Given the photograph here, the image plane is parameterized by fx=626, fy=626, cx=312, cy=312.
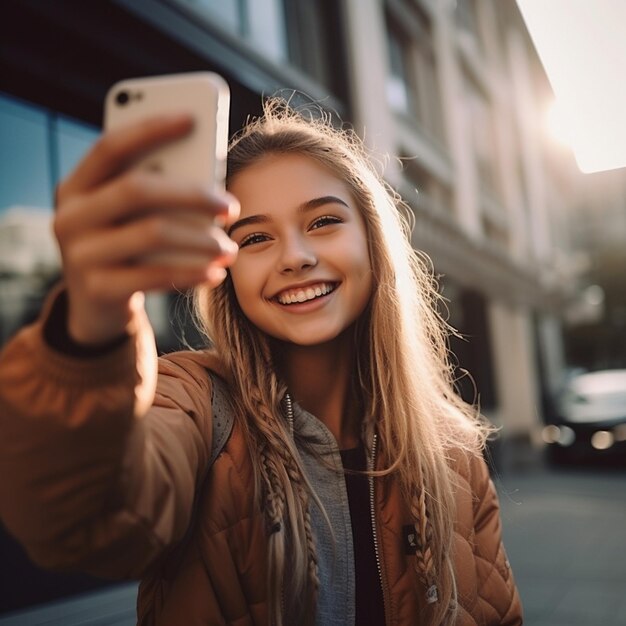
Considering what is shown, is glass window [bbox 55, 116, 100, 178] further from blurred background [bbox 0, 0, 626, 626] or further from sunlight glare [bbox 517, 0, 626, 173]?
sunlight glare [bbox 517, 0, 626, 173]

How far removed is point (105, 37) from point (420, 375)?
3981 millimetres

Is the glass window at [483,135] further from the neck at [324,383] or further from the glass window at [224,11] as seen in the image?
the neck at [324,383]

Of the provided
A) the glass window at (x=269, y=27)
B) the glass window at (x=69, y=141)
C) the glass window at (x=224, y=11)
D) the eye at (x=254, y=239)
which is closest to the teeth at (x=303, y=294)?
the eye at (x=254, y=239)

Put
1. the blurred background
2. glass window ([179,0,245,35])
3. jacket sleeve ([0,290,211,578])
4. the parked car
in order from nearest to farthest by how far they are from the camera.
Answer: jacket sleeve ([0,290,211,578]) < the blurred background < glass window ([179,0,245,35]) < the parked car

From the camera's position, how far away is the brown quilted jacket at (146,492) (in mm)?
816

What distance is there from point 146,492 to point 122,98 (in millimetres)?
595

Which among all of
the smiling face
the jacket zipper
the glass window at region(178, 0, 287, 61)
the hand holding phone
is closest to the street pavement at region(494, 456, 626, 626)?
the jacket zipper

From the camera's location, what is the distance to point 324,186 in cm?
176

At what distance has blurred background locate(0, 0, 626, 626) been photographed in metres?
4.54

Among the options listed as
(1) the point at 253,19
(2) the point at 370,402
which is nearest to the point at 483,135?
(1) the point at 253,19

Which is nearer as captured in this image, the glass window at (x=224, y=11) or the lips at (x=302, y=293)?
the lips at (x=302, y=293)

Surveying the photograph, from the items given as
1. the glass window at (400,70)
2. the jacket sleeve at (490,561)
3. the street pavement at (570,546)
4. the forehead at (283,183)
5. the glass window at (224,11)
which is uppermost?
the glass window at (400,70)

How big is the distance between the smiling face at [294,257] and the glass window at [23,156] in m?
3.53

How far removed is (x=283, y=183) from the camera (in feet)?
5.61
